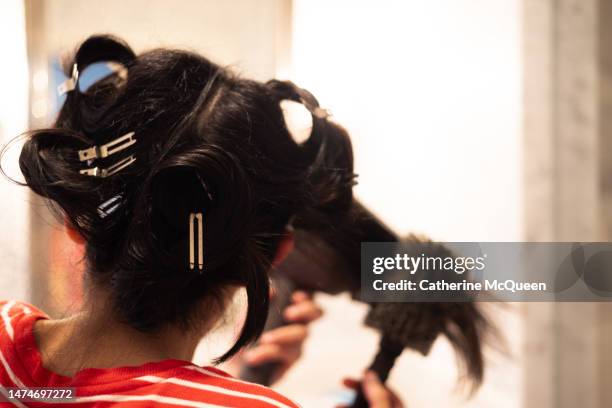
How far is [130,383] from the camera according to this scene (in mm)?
534

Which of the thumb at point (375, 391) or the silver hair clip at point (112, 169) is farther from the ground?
the silver hair clip at point (112, 169)

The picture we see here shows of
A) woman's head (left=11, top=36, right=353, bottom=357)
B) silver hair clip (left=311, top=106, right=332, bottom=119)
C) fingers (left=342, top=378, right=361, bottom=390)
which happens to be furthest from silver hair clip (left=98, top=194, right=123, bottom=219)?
fingers (left=342, top=378, right=361, bottom=390)

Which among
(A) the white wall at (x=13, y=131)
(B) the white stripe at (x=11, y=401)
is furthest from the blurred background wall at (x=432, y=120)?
(B) the white stripe at (x=11, y=401)

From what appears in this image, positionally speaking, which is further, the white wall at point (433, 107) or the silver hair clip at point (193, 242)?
the white wall at point (433, 107)

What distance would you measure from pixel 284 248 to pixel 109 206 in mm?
210

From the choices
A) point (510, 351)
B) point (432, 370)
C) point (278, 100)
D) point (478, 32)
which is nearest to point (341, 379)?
point (432, 370)

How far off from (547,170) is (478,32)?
193 mm

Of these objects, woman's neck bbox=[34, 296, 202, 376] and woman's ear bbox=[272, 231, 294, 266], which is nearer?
woman's neck bbox=[34, 296, 202, 376]

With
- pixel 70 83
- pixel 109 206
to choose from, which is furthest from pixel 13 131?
pixel 109 206

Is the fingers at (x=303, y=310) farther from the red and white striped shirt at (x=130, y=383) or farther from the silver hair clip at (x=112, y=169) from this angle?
the silver hair clip at (x=112, y=169)

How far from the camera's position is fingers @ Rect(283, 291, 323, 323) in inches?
29.0

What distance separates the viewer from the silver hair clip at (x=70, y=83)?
0.66 metres

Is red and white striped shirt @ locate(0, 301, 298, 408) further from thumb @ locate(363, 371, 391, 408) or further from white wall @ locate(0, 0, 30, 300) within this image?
thumb @ locate(363, 371, 391, 408)

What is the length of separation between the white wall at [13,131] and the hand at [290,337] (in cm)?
30
